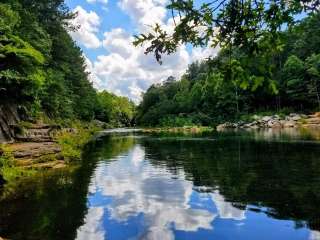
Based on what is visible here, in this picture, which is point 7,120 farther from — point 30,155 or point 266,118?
point 266,118

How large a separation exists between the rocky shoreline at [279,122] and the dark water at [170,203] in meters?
46.9

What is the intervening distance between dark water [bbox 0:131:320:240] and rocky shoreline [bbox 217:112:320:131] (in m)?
46.9

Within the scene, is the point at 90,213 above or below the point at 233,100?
below

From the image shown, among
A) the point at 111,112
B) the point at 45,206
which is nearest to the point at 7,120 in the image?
the point at 45,206

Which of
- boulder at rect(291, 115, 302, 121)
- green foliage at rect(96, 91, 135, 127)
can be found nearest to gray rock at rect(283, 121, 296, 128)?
boulder at rect(291, 115, 302, 121)

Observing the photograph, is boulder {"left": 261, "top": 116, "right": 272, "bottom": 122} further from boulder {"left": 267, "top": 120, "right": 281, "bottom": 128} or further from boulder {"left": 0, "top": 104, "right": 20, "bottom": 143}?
boulder {"left": 0, "top": 104, "right": 20, "bottom": 143}

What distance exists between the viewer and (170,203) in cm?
1320

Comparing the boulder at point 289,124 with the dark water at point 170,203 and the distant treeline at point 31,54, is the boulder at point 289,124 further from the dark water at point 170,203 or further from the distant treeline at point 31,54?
the dark water at point 170,203

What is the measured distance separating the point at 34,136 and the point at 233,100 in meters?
70.7

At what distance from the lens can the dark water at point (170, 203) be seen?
10094 mm

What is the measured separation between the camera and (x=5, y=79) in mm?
22984

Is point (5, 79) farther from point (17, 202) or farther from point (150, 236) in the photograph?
point (150, 236)

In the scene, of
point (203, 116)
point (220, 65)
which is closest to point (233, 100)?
point (203, 116)

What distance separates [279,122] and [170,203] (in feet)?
199
